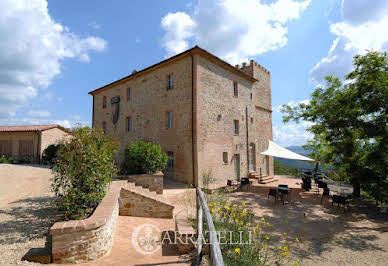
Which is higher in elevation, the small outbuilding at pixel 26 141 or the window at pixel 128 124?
the window at pixel 128 124

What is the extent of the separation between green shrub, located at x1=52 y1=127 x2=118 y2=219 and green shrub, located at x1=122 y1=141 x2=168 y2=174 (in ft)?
11.3

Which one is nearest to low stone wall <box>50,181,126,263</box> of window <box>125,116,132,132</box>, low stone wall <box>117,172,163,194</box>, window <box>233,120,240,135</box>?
low stone wall <box>117,172,163,194</box>

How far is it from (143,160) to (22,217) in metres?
4.39

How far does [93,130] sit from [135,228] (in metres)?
3.17

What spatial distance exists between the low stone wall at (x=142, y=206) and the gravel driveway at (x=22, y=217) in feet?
6.48

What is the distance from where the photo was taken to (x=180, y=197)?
8.52 metres

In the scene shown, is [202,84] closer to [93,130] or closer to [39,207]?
[93,130]

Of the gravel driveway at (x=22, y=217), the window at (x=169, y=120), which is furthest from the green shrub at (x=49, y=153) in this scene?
the window at (x=169, y=120)

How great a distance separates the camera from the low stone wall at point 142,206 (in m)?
6.43

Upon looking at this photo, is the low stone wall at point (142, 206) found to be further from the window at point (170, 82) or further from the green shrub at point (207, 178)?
the window at point (170, 82)

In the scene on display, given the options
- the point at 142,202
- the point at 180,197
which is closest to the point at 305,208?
the point at 180,197

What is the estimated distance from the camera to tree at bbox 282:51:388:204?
281 inches

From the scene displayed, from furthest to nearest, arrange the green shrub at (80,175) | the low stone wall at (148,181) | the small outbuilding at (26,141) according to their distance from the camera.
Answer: the small outbuilding at (26,141)
the low stone wall at (148,181)
the green shrub at (80,175)

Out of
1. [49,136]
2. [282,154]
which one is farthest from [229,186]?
[49,136]
